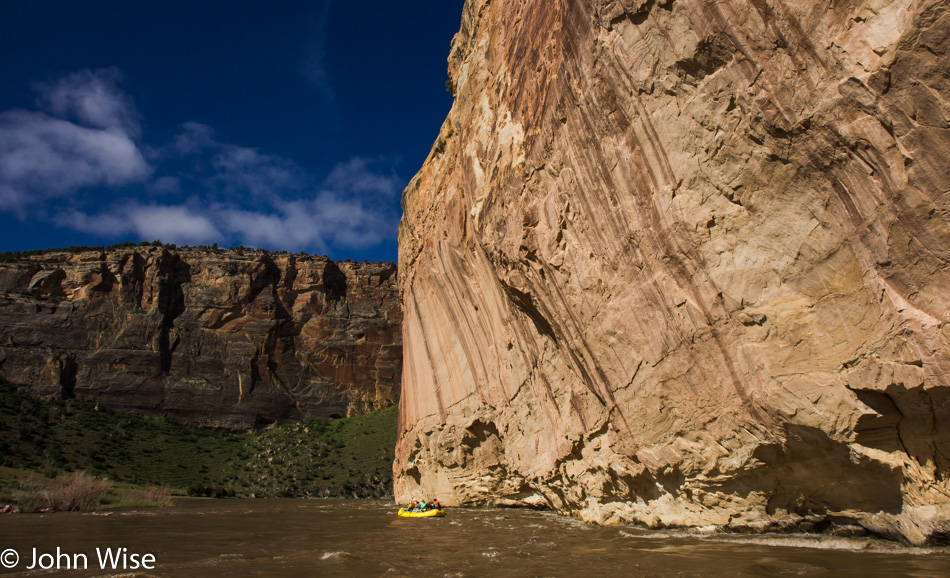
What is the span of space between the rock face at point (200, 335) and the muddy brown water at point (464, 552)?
43.8 metres

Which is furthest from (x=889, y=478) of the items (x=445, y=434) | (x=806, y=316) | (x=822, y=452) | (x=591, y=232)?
(x=445, y=434)

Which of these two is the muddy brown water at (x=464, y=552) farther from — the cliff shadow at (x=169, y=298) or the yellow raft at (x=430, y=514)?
the cliff shadow at (x=169, y=298)

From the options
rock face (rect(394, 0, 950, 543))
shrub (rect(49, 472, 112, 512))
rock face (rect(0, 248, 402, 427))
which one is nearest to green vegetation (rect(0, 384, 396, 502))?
rock face (rect(0, 248, 402, 427))

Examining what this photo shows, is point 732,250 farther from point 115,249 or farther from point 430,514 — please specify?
point 115,249

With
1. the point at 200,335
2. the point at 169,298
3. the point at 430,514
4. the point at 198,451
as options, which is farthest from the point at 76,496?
the point at 169,298

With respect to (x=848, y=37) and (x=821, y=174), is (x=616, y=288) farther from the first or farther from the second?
(x=848, y=37)

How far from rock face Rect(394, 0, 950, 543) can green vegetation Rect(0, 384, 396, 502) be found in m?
32.4

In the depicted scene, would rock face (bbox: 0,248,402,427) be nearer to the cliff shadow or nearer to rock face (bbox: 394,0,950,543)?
the cliff shadow

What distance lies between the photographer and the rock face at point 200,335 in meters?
55.7

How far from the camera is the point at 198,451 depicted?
5050 cm

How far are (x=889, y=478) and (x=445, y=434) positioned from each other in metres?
14.7

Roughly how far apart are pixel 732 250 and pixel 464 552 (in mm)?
6923

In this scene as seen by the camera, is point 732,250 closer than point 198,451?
Yes

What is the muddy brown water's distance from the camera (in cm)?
719
